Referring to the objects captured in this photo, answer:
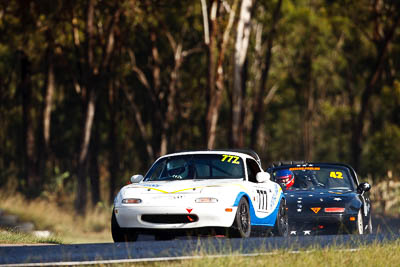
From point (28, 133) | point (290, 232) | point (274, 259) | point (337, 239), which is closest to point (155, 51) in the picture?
point (28, 133)

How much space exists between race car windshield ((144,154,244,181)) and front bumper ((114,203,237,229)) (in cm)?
124

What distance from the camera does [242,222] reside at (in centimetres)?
1469

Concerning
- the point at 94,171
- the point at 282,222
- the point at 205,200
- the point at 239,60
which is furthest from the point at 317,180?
the point at 94,171

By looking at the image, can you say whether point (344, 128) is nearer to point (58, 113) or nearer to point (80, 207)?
point (58, 113)

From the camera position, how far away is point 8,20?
39406 mm

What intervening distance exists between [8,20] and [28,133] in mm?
5101

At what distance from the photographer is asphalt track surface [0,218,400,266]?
37.1 feet

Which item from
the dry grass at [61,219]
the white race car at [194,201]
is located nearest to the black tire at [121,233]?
the white race car at [194,201]

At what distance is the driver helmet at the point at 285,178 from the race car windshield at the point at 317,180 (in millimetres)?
56

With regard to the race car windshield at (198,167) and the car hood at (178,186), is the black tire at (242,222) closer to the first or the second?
the car hood at (178,186)

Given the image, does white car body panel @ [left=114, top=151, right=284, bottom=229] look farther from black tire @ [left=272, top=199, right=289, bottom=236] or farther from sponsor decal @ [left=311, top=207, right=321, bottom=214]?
sponsor decal @ [left=311, top=207, right=321, bottom=214]

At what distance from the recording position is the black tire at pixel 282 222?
54.8ft

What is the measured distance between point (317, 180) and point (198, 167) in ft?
16.0

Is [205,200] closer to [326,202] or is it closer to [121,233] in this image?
[121,233]
